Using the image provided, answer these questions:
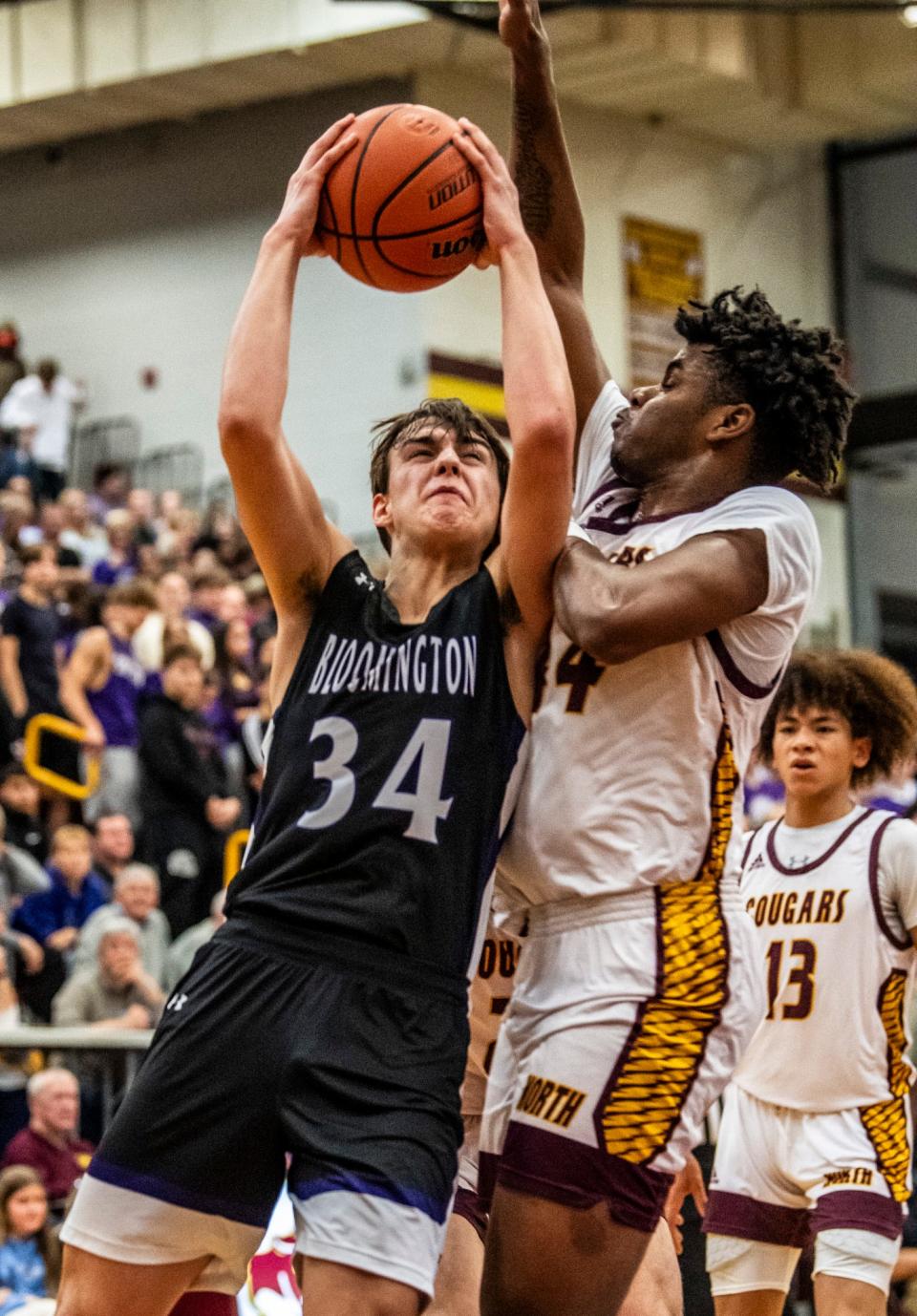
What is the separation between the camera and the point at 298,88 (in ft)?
66.4

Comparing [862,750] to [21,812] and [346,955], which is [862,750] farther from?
[21,812]

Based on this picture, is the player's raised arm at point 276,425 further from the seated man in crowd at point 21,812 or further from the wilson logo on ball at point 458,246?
the seated man in crowd at point 21,812

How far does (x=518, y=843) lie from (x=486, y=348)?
16013 mm

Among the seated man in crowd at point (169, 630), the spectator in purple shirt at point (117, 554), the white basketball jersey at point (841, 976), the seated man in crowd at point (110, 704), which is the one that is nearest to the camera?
the white basketball jersey at point (841, 976)

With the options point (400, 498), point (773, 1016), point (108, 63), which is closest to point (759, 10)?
point (108, 63)

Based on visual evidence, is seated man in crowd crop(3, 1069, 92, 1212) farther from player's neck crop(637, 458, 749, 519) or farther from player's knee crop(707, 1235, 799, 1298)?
player's neck crop(637, 458, 749, 519)

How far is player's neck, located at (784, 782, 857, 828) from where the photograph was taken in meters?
6.35

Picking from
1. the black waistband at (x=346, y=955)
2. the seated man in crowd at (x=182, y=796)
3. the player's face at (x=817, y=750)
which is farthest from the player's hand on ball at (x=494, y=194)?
the seated man in crowd at (x=182, y=796)

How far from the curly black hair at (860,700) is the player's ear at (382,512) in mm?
2020

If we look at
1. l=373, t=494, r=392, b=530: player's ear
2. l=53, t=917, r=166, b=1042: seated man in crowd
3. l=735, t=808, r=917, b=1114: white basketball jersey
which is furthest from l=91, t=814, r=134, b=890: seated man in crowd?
l=373, t=494, r=392, b=530: player's ear

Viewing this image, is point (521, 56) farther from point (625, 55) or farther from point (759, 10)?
point (625, 55)

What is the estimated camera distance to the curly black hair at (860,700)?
6375mm

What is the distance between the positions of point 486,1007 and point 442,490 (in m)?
1.32

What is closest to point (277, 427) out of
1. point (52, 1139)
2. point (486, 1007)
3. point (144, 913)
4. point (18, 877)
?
point (486, 1007)
